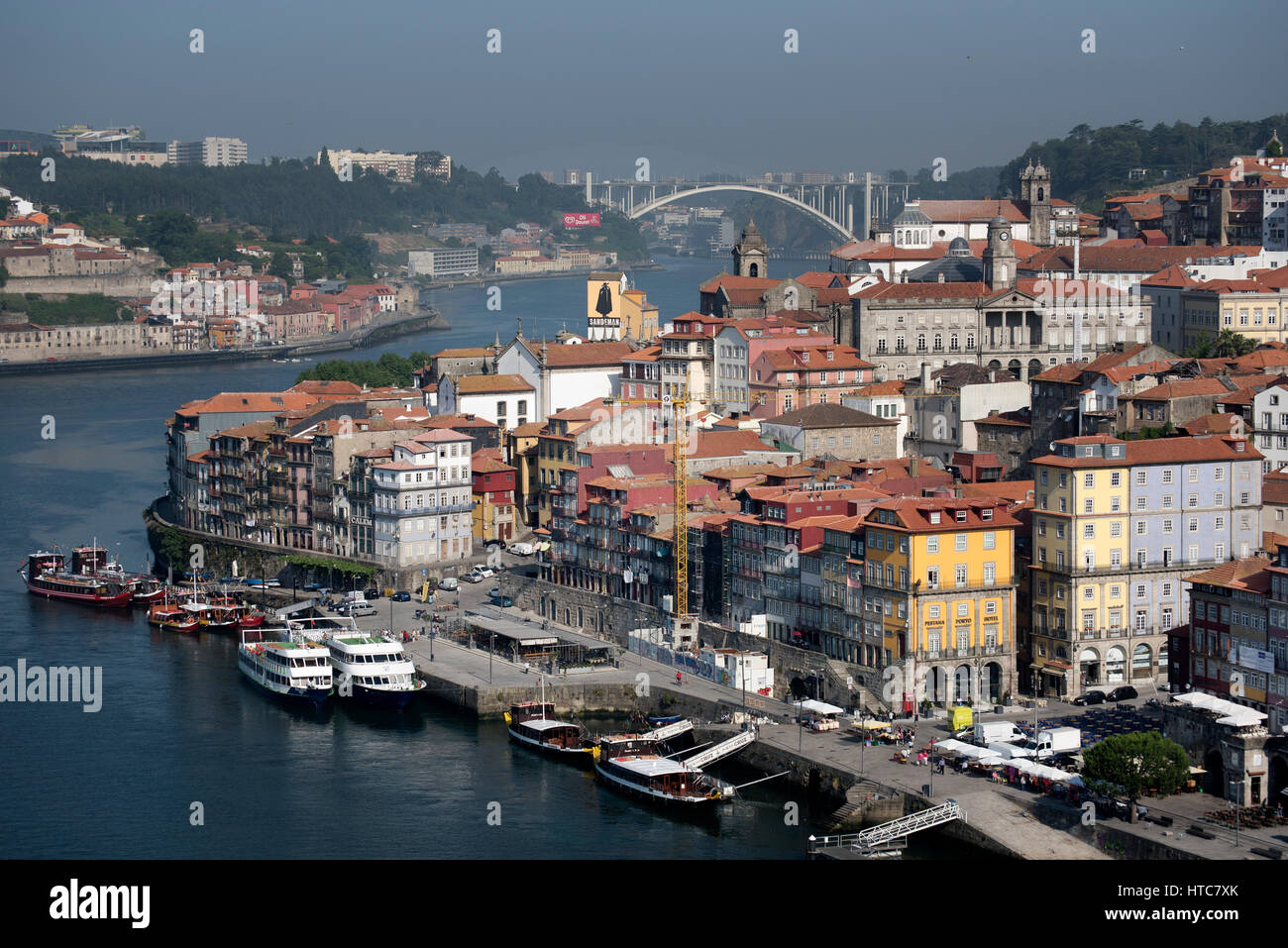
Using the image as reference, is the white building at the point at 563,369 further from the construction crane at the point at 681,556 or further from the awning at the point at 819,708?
the awning at the point at 819,708

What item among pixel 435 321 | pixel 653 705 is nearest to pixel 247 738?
pixel 653 705

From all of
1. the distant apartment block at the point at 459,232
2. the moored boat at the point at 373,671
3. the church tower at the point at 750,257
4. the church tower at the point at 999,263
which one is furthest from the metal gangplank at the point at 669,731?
the distant apartment block at the point at 459,232

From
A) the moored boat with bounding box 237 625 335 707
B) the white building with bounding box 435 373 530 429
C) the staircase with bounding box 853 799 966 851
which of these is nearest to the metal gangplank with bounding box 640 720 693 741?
the staircase with bounding box 853 799 966 851

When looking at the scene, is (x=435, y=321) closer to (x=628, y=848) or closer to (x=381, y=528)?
(x=381, y=528)

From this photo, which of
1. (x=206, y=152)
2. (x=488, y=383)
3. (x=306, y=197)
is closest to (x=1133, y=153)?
(x=488, y=383)

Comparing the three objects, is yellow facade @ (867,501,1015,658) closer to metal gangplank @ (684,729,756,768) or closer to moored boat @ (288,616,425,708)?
metal gangplank @ (684,729,756,768)

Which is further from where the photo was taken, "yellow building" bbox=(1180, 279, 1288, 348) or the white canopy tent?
"yellow building" bbox=(1180, 279, 1288, 348)
